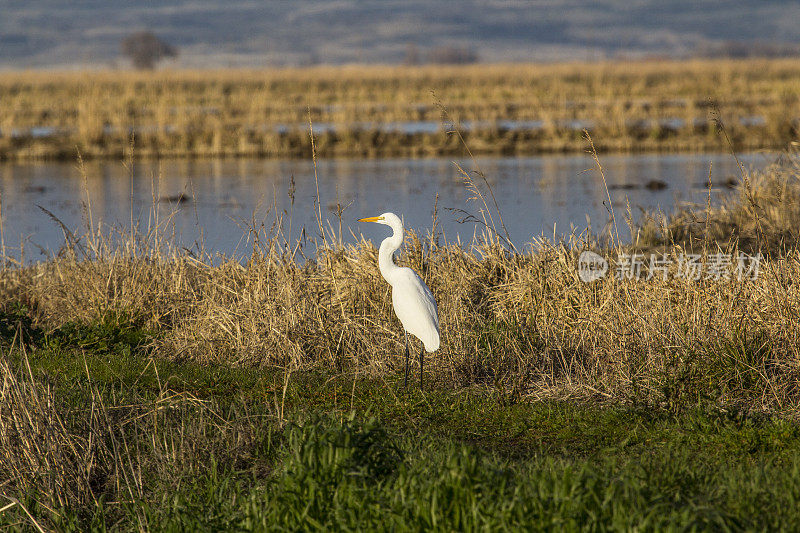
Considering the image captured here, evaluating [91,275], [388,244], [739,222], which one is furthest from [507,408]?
[739,222]

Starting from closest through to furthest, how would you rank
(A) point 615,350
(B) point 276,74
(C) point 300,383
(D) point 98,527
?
1. (D) point 98,527
2. (A) point 615,350
3. (C) point 300,383
4. (B) point 276,74

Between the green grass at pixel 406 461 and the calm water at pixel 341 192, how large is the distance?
5396mm

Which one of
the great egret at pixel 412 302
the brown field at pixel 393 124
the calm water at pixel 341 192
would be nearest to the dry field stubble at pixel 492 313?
the great egret at pixel 412 302

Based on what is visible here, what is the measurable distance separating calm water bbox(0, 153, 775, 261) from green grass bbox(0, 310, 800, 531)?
5.40 meters

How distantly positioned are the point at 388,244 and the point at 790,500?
333 cm

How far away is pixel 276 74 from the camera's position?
6081 cm

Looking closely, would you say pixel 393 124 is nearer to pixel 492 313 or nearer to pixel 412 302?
pixel 492 313

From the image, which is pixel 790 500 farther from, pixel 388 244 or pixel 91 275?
pixel 91 275

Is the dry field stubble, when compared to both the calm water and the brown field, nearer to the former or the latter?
the calm water

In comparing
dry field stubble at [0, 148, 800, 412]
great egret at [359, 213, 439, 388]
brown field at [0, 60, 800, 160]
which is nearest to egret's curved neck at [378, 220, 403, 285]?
great egret at [359, 213, 439, 388]

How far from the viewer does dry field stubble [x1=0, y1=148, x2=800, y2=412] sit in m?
5.62

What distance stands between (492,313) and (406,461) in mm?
3504

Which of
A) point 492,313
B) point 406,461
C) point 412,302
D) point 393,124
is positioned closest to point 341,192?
point 492,313

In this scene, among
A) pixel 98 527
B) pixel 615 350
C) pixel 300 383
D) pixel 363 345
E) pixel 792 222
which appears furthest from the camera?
pixel 792 222
